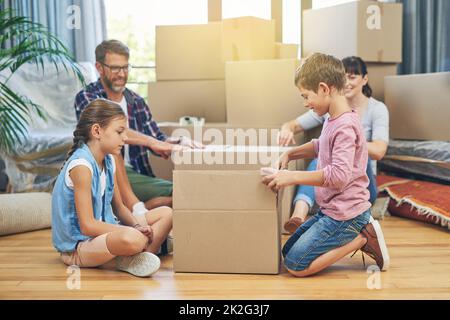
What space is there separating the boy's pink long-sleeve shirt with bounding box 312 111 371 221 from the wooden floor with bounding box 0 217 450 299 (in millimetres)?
209

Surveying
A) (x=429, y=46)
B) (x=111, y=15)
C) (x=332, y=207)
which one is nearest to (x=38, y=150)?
(x=111, y=15)

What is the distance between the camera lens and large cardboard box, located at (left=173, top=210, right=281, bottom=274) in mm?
1919

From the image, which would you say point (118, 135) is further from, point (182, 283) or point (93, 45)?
point (93, 45)

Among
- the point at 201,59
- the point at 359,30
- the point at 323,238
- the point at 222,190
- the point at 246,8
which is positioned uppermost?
the point at 246,8

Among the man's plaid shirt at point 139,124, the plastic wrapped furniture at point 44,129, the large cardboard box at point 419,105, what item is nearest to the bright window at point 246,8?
the plastic wrapped furniture at point 44,129

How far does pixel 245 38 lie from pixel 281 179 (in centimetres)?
141

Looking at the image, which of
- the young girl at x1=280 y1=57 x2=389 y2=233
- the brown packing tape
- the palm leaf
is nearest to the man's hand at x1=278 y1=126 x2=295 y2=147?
the young girl at x1=280 y1=57 x2=389 y2=233

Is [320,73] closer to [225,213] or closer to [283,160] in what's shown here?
[283,160]

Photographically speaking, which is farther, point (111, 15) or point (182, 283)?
point (111, 15)

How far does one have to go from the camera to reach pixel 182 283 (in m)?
1.86

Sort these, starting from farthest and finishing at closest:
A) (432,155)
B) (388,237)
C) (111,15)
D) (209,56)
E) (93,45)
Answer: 1. (111,15)
2. (93,45)
3. (209,56)
4. (432,155)
5. (388,237)

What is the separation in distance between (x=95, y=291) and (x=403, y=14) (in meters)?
2.41

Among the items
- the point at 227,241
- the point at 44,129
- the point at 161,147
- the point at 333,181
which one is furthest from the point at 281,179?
the point at 44,129

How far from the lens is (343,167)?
1809mm
